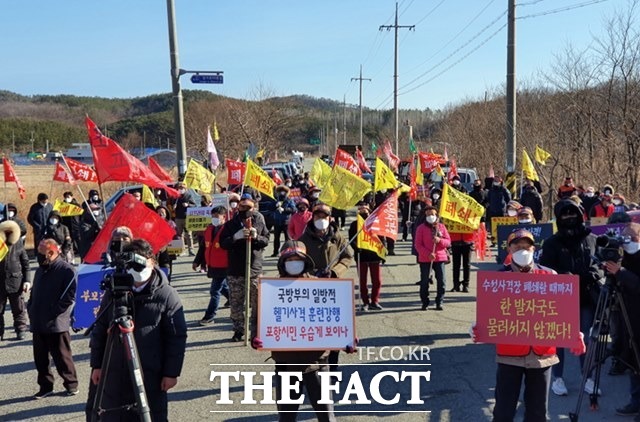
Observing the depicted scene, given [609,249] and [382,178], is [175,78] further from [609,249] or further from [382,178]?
[609,249]

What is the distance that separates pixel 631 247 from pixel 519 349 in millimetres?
1860

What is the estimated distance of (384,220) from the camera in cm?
855

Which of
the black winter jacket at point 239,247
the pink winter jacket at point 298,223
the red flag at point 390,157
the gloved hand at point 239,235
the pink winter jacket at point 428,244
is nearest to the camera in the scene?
the gloved hand at point 239,235

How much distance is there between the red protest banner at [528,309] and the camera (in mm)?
4770

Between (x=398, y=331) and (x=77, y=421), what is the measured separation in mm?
4574

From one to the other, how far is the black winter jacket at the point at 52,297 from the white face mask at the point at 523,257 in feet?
14.9

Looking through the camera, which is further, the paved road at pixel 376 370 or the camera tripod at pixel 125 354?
the paved road at pixel 376 370

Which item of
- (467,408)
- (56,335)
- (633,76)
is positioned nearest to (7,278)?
(56,335)

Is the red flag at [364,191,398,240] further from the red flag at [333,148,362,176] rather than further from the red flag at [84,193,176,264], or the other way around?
the red flag at [333,148,362,176]

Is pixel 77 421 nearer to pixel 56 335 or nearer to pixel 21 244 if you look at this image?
pixel 56 335

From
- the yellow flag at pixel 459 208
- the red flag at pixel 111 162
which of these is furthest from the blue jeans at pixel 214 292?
the yellow flag at pixel 459 208

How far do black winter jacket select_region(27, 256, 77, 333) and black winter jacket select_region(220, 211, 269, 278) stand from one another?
2181 millimetres

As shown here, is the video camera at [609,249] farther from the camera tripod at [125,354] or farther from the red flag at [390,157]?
the red flag at [390,157]

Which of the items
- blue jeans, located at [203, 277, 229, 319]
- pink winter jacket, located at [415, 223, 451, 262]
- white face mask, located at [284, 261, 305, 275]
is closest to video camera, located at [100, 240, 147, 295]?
white face mask, located at [284, 261, 305, 275]
